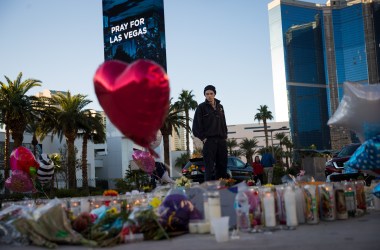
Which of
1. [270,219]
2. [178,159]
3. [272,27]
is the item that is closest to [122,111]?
[270,219]

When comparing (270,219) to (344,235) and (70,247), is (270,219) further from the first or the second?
(70,247)

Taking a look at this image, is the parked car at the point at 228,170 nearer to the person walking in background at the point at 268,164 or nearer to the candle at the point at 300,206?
the person walking in background at the point at 268,164

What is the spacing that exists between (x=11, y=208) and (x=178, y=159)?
75182 millimetres

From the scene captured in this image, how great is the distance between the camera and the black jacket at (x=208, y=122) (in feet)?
25.8

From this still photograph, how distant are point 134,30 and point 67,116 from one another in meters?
11.2

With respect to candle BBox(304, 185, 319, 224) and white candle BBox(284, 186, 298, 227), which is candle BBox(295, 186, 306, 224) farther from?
white candle BBox(284, 186, 298, 227)

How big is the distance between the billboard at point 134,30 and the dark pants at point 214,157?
3012 centimetres

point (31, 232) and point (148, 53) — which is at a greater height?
point (148, 53)

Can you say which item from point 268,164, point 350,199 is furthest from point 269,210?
point 268,164

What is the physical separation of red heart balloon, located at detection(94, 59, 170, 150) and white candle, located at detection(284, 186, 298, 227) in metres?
1.68

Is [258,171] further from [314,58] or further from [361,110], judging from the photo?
[314,58]

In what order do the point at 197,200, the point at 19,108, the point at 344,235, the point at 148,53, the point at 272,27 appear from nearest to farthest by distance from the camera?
the point at 344,235 < the point at 197,200 < the point at 19,108 < the point at 148,53 < the point at 272,27

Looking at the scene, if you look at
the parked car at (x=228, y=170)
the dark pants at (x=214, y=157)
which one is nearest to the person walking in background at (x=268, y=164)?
the parked car at (x=228, y=170)

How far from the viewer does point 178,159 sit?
80.6 m
